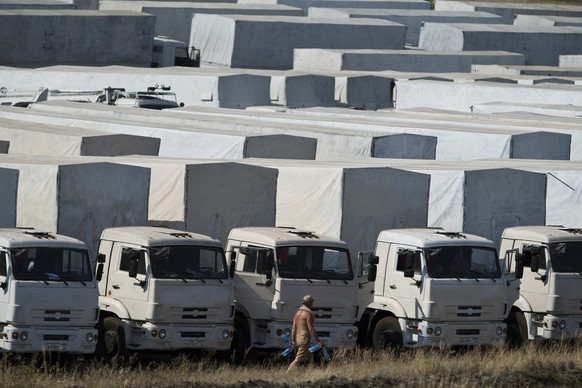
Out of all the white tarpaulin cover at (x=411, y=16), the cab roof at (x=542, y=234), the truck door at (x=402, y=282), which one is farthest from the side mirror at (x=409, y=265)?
the white tarpaulin cover at (x=411, y=16)

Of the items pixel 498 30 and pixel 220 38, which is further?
pixel 498 30

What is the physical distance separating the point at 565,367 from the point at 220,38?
4879 cm

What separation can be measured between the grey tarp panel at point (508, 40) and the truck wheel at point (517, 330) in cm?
5368

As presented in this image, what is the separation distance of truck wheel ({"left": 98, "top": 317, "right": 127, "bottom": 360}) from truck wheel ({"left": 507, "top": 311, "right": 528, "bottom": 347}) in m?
7.19

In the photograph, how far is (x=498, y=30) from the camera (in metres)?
78.0

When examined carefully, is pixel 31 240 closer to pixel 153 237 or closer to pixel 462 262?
pixel 153 237

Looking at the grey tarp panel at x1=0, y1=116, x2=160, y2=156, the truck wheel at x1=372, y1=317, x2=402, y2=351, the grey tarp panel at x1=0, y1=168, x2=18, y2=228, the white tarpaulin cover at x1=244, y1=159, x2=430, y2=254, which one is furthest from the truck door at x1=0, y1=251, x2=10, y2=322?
the grey tarp panel at x1=0, y1=116, x2=160, y2=156

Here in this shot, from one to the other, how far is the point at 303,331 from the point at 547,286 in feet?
18.4

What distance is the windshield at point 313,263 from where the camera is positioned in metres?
20.7

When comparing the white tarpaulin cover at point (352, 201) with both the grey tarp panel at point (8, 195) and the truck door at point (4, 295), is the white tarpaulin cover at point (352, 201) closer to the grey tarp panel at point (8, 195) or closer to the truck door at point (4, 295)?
the grey tarp panel at point (8, 195)

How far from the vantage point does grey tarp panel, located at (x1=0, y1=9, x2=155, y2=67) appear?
6053 centimetres

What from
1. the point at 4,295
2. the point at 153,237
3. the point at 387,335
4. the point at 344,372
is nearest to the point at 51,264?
the point at 4,295

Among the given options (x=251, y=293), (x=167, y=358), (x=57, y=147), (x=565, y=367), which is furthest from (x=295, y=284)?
(x=57, y=147)

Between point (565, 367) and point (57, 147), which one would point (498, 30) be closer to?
point (57, 147)
